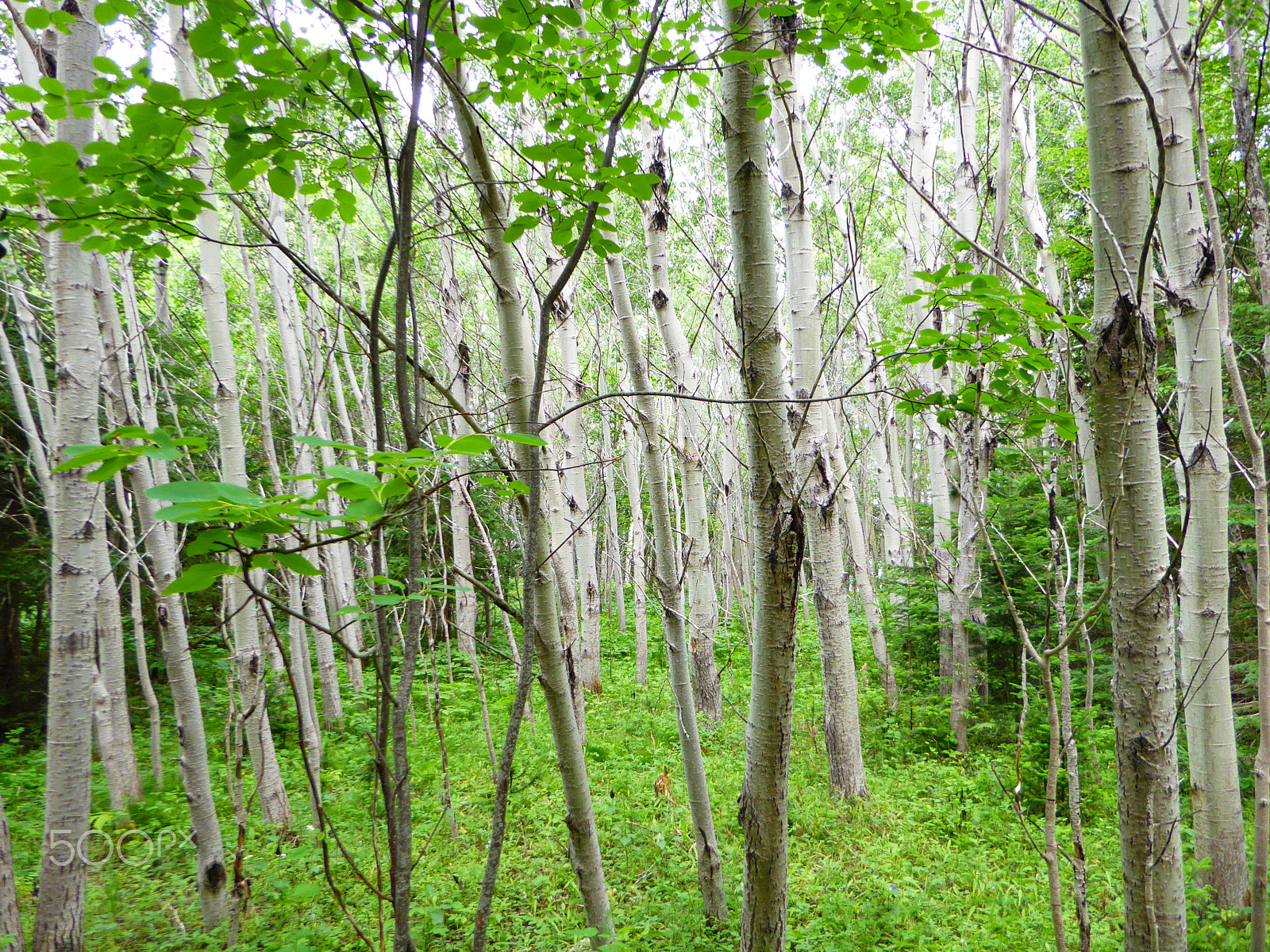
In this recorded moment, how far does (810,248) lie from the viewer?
163 inches

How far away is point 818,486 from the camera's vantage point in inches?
163

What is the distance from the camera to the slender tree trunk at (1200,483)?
8.48ft

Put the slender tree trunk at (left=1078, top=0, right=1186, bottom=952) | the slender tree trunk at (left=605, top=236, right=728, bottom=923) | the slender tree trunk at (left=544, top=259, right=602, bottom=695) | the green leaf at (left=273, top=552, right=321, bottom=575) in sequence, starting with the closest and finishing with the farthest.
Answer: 1. the green leaf at (left=273, top=552, right=321, bottom=575)
2. the slender tree trunk at (left=1078, top=0, right=1186, bottom=952)
3. the slender tree trunk at (left=605, top=236, right=728, bottom=923)
4. the slender tree trunk at (left=544, top=259, right=602, bottom=695)

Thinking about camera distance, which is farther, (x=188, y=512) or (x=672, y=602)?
(x=672, y=602)

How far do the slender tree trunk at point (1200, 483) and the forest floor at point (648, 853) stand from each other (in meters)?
0.58

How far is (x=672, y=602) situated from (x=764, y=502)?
1407mm

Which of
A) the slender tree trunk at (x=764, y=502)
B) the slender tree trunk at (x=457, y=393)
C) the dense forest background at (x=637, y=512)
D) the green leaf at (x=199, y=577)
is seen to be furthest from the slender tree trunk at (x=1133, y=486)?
the green leaf at (x=199, y=577)

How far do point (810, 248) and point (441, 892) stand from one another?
4.92 m

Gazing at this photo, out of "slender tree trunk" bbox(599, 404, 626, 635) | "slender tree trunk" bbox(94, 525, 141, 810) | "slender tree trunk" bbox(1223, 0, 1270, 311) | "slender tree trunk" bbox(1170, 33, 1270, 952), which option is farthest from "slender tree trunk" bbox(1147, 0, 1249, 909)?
"slender tree trunk" bbox(94, 525, 141, 810)

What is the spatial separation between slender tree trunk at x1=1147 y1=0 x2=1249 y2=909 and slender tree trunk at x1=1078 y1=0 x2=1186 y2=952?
4.93 ft

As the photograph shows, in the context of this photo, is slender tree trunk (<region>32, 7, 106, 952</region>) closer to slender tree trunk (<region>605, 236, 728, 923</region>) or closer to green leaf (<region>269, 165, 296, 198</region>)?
green leaf (<region>269, 165, 296, 198</region>)

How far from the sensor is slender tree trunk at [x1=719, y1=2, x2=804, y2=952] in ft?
5.42

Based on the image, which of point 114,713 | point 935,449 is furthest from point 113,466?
point 935,449

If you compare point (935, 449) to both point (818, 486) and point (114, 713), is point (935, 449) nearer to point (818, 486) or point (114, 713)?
point (818, 486)
